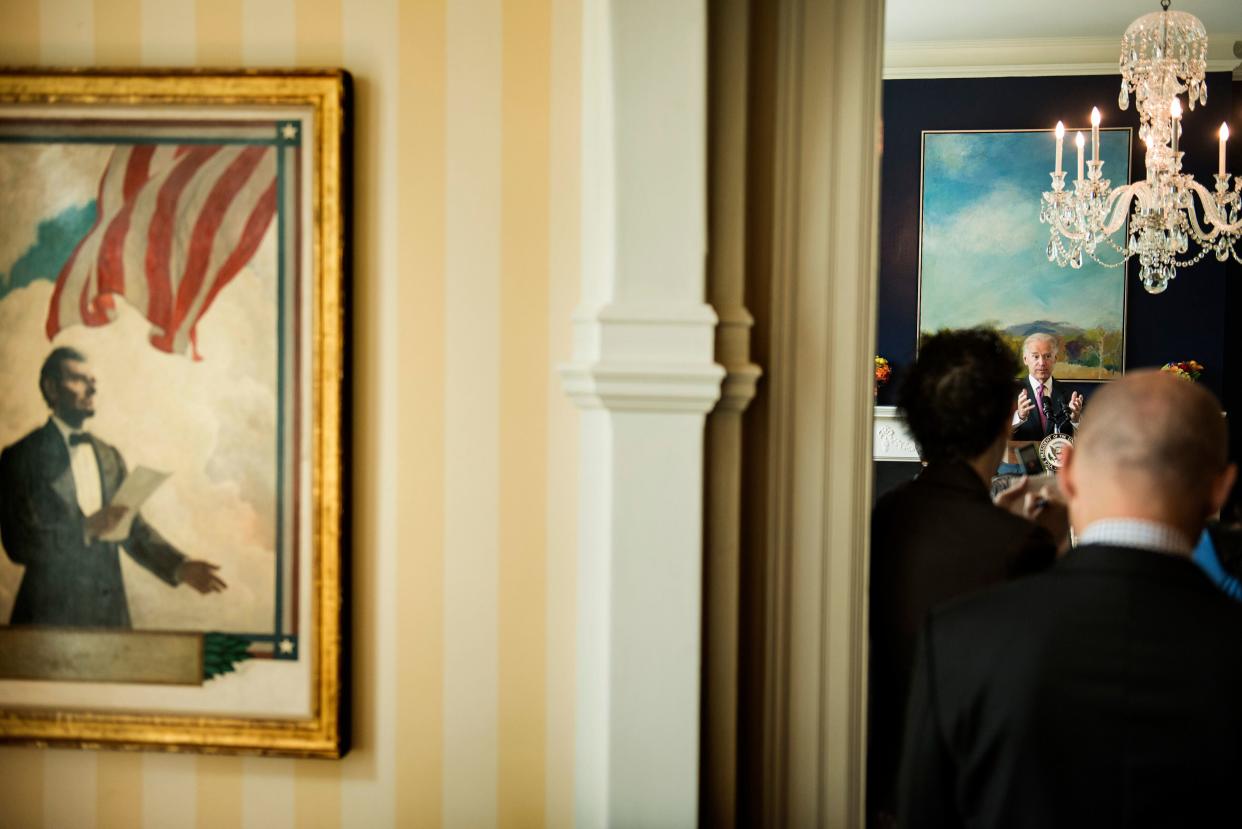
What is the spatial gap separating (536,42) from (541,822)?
1.44 meters

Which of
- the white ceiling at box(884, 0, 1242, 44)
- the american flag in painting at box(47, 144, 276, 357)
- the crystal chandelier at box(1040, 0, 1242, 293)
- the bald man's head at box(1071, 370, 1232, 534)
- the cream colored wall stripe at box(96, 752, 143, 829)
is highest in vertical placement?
the white ceiling at box(884, 0, 1242, 44)

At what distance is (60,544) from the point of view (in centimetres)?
196

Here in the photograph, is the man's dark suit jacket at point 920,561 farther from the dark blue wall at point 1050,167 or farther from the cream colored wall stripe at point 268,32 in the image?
the dark blue wall at point 1050,167

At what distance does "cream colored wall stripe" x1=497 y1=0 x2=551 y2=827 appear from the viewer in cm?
189

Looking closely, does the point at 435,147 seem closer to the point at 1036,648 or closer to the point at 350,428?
the point at 350,428

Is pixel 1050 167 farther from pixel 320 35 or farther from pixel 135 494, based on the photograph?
pixel 135 494

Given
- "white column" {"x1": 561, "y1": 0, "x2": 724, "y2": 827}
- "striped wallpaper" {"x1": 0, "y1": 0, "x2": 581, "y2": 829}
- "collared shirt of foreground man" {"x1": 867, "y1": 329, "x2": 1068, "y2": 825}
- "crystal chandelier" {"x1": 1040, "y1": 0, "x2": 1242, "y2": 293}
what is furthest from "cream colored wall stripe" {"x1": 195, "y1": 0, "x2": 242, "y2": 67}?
"crystal chandelier" {"x1": 1040, "y1": 0, "x2": 1242, "y2": 293}

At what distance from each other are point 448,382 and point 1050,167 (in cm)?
737

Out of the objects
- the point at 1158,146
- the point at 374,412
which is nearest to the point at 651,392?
the point at 374,412

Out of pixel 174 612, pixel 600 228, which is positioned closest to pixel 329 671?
pixel 174 612

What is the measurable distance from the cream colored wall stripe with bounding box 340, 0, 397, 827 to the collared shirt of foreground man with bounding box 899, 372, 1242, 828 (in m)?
0.99

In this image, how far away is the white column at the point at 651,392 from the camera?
1653 millimetres

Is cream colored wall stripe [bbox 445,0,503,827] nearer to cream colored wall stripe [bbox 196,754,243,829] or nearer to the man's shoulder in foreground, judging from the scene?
cream colored wall stripe [bbox 196,754,243,829]

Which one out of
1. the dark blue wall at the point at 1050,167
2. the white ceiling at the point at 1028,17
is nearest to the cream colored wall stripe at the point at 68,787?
the white ceiling at the point at 1028,17
